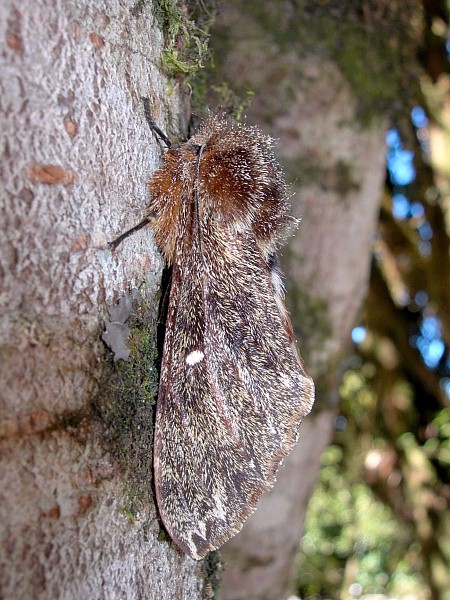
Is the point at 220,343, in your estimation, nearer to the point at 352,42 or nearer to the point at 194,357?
the point at 194,357

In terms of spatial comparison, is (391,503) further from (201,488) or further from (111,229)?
(111,229)

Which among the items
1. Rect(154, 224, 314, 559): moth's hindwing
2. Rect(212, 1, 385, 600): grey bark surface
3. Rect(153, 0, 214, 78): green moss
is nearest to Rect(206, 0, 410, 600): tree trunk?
Rect(212, 1, 385, 600): grey bark surface

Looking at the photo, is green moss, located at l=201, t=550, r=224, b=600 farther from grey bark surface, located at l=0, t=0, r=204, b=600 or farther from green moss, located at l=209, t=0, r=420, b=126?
green moss, located at l=209, t=0, r=420, b=126

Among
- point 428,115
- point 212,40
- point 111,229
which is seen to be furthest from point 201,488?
point 428,115

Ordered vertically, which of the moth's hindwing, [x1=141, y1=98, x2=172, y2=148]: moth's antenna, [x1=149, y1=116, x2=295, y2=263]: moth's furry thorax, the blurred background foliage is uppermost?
[x1=141, y1=98, x2=172, y2=148]: moth's antenna

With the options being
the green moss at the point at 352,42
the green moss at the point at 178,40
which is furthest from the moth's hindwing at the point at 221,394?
the green moss at the point at 352,42

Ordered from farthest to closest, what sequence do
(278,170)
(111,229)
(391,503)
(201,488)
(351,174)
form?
(391,503) → (351,174) → (278,170) → (201,488) → (111,229)

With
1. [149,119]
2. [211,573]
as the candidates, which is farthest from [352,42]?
[211,573]
